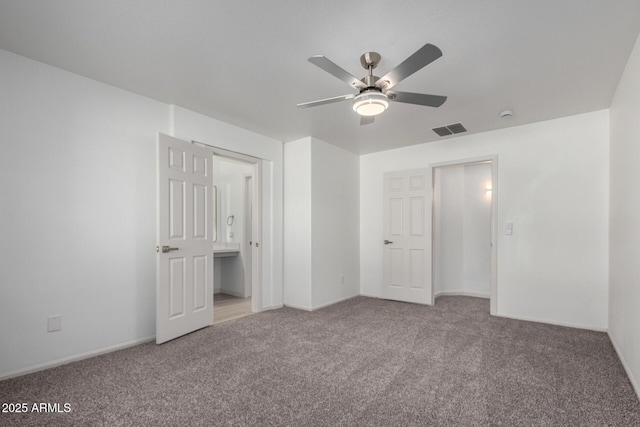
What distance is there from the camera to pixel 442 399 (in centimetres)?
218

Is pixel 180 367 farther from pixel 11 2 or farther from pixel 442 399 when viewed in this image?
pixel 11 2

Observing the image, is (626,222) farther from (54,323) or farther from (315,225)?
(54,323)

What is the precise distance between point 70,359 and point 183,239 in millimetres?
1387

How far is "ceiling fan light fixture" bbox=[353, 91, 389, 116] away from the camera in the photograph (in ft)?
7.43

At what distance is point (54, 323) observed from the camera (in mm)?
2684

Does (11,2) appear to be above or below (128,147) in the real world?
above

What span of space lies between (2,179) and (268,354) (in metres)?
2.57

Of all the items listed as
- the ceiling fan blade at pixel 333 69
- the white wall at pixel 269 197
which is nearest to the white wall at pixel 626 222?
the ceiling fan blade at pixel 333 69

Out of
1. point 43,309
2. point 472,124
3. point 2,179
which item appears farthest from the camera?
point 472,124

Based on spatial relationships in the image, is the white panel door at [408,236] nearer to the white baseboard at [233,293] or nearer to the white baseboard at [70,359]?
the white baseboard at [233,293]

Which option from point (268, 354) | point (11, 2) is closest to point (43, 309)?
point (268, 354)

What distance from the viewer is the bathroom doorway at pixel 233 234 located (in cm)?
544

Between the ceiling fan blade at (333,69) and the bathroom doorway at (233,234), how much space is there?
3.08 m

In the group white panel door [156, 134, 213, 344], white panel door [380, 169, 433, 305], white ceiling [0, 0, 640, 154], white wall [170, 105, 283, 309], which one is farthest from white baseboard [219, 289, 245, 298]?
white ceiling [0, 0, 640, 154]
